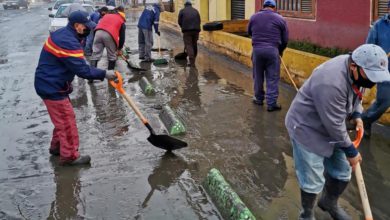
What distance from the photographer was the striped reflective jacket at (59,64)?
511cm

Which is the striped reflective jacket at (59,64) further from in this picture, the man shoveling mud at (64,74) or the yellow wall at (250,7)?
the yellow wall at (250,7)

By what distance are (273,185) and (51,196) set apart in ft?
Result: 7.18

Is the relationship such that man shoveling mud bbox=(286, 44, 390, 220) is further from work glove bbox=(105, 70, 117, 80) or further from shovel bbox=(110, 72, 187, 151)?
work glove bbox=(105, 70, 117, 80)

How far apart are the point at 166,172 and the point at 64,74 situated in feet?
5.05

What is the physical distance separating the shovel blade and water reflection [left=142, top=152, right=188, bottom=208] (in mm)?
95

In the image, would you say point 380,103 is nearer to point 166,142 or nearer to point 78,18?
point 166,142

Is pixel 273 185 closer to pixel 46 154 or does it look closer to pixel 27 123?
pixel 46 154

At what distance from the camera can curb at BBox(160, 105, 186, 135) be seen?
648 centimetres

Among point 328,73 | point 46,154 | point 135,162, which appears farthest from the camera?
point 46,154

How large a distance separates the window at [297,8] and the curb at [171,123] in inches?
212

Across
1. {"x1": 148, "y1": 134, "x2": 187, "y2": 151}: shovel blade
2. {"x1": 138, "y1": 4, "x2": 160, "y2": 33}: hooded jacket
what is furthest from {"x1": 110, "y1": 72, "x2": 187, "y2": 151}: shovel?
{"x1": 138, "y1": 4, "x2": 160, "y2": 33}: hooded jacket

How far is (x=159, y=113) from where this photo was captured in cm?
751

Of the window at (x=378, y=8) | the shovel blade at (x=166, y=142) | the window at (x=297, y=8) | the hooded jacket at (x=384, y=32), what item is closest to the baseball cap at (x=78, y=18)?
the shovel blade at (x=166, y=142)

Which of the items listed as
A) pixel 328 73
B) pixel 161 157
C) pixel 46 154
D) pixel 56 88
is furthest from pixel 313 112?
pixel 46 154
